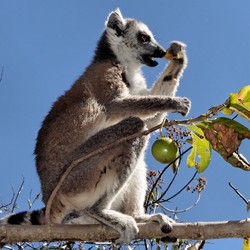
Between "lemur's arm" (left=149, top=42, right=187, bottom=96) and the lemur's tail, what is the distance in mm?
2502

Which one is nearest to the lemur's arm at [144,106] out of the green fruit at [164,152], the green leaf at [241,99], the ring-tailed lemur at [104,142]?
the ring-tailed lemur at [104,142]

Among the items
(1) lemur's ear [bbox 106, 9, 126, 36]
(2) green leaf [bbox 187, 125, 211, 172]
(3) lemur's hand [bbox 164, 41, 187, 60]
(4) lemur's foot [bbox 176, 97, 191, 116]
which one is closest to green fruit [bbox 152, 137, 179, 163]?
(2) green leaf [bbox 187, 125, 211, 172]

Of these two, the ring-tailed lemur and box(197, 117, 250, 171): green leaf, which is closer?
box(197, 117, 250, 171): green leaf

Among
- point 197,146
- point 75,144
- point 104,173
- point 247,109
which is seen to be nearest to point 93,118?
point 75,144

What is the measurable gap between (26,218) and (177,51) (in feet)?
10.1

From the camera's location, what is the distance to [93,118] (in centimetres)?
482

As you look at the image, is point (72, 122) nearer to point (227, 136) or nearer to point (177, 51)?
point (177, 51)

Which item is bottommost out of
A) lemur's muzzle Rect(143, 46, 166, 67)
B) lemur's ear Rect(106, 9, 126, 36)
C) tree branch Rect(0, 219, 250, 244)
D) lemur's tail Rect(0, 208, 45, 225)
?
tree branch Rect(0, 219, 250, 244)

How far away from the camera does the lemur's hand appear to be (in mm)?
5805

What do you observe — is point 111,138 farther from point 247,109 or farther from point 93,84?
point 247,109

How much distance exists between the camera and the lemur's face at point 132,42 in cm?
630

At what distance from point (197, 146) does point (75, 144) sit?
159 cm

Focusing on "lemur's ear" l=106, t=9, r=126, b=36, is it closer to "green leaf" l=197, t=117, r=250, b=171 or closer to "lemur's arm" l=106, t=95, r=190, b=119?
"lemur's arm" l=106, t=95, r=190, b=119

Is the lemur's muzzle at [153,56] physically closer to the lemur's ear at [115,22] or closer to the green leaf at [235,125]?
the lemur's ear at [115,22]
